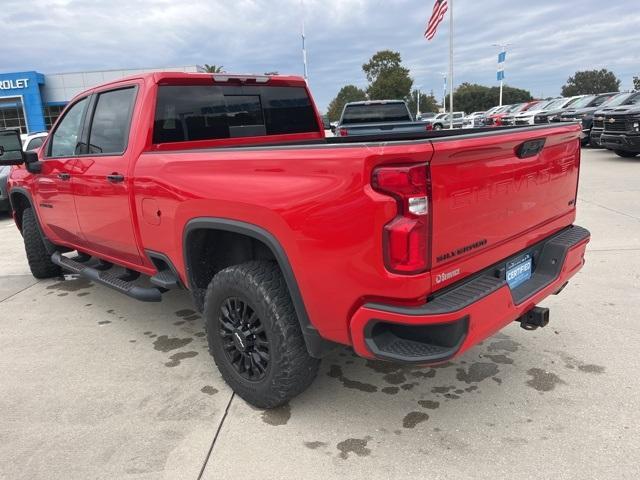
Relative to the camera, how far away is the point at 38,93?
41.0 metres

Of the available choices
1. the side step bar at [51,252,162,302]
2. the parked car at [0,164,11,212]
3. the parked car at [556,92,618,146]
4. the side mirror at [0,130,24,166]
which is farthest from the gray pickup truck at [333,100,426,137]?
the side step bar at [51,252,162,302]

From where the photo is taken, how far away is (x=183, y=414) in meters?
2.97

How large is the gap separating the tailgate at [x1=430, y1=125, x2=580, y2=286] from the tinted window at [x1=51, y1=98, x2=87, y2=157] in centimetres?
336

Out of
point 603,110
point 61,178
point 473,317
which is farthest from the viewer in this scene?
point 603,110

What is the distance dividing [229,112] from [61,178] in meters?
1.60

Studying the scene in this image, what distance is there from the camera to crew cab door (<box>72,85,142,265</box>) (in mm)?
3627

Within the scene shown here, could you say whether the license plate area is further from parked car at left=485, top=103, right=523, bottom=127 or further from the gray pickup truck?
parked car at left=485, top=103, right=523, bottom=127

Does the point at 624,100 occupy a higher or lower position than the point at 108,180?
higher

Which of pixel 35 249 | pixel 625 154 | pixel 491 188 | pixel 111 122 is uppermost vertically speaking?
pixel 111 122

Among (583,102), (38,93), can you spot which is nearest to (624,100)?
(583,102)

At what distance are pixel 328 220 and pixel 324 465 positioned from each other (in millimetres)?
1173

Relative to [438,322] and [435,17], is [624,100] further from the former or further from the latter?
[438,322]

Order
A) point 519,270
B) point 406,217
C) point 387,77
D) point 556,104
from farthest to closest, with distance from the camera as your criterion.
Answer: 1. point 387,77
2. point 556,104
3. point 519,270
4. point 406,217

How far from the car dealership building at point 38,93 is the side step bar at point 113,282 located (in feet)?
126
